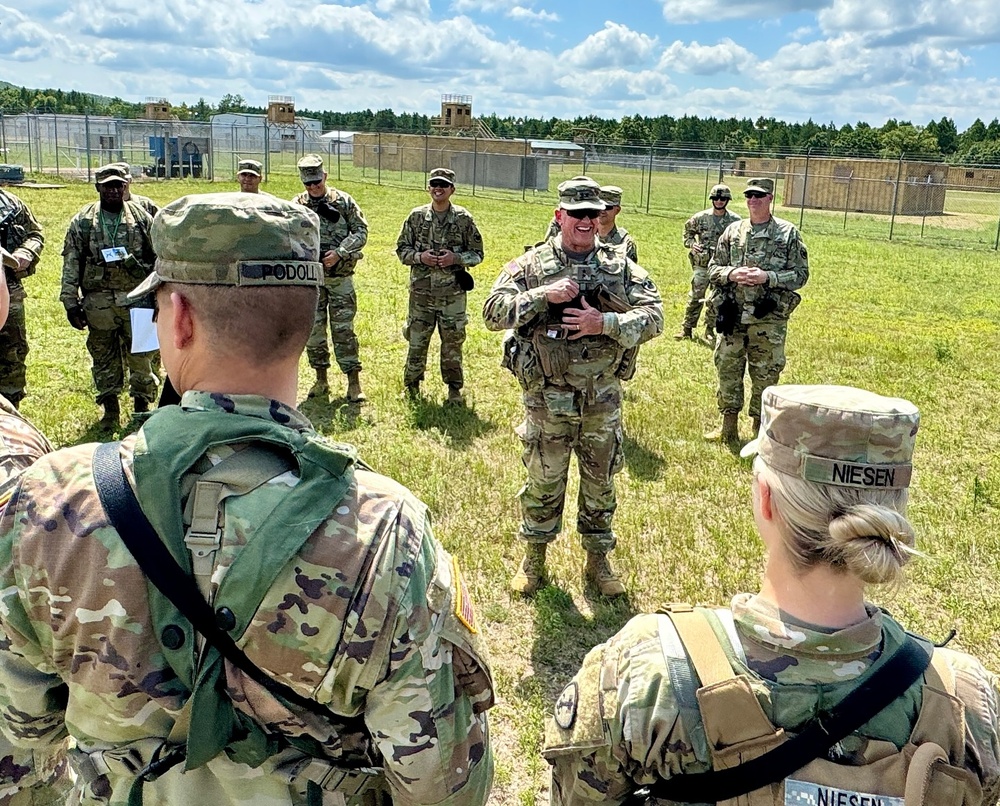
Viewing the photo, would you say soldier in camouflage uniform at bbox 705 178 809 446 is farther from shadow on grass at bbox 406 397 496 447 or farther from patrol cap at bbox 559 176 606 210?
patrol cap at bbox 559 176 606 210

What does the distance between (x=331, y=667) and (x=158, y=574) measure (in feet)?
1.22

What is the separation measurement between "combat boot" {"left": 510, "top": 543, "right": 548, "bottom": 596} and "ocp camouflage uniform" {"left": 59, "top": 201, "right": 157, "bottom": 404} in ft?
13.7

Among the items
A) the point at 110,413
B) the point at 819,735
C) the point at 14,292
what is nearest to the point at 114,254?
the point at 14,292

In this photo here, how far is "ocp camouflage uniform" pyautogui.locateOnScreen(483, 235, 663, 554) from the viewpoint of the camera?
4.76 metres

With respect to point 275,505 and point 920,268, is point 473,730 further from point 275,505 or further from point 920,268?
point 920,268

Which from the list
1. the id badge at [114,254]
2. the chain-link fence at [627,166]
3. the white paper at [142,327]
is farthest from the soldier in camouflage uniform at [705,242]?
the chain-link fence at [627,166]

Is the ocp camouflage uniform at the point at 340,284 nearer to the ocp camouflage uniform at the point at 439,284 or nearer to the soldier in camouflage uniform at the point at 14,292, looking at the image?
the ocp camouflage uniform at the point at 439,284

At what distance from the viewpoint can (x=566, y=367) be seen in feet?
15.8

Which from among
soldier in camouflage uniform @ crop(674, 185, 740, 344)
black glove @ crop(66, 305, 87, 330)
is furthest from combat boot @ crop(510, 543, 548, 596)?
soldier in camouflage uniform @ crop(674, 185, 740, 344)

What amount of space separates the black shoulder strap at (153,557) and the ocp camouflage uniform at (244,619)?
22mm

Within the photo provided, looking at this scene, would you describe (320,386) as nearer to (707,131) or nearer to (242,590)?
(242,590)

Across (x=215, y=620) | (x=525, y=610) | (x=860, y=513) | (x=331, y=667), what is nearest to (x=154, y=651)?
(x=215, y=620)

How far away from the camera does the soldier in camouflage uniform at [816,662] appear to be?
165 centimetres

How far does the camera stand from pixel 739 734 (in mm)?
1674
